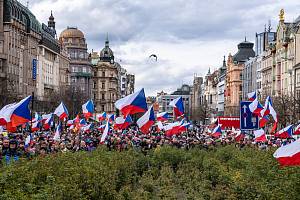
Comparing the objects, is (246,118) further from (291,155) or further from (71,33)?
(71,33)

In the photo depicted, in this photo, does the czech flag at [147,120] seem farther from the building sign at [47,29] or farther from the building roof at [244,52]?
the building roof at [244,52]

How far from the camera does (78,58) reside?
176625 mm

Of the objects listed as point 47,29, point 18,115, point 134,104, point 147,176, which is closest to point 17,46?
point 47,29

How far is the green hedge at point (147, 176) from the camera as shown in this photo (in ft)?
50.1

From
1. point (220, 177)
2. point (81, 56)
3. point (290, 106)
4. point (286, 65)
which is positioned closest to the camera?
point (220, 177)

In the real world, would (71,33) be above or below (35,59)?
above

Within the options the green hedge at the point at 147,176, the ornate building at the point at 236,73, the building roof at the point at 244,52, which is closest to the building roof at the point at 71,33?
the ornate building at the point at 236,73

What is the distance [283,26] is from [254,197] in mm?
88847

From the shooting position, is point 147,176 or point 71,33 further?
point 71,33

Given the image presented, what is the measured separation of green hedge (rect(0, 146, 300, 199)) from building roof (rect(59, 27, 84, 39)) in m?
143

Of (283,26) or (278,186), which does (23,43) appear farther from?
(278,186)

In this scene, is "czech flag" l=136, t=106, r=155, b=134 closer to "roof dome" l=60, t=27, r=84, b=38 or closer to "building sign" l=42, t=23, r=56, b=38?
"building sign" l=42, t=23, r=56, b=38

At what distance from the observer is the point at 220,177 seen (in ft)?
80.1

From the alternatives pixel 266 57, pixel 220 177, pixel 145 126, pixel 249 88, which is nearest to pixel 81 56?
pixel 249 88
